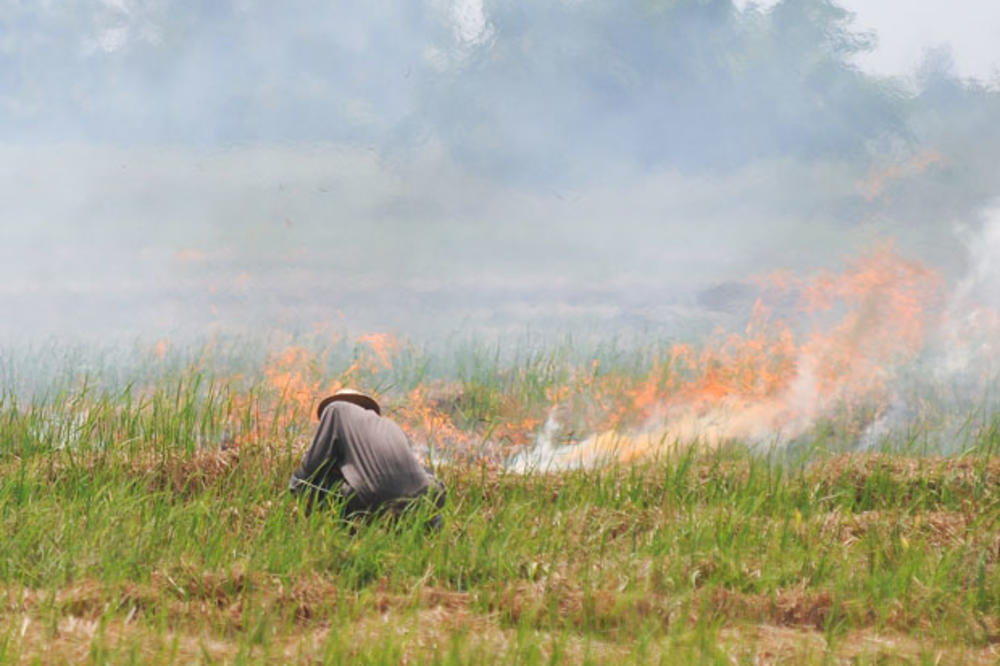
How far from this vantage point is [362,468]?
782 centimetres

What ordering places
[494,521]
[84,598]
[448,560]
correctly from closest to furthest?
[84,598] < [448,560] < [494,521]

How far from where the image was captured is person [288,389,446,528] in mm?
7762

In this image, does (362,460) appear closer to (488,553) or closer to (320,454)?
(320,454)

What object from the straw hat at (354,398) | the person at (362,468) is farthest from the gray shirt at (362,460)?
the straw hat at (354,398)

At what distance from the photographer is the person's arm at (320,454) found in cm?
795

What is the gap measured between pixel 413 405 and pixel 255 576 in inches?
274

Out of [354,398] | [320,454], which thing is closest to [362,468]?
[320,454]

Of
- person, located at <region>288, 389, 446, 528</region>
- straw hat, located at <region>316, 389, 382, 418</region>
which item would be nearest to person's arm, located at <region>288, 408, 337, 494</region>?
person, located at <region>288, 389, 446, 528</region>

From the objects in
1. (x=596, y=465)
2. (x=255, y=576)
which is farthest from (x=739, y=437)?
(x=255, y=576)

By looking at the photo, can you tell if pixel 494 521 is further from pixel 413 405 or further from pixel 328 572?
pixel 413 405

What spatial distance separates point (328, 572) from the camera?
6.52 meters

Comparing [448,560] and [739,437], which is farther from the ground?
[739,437]

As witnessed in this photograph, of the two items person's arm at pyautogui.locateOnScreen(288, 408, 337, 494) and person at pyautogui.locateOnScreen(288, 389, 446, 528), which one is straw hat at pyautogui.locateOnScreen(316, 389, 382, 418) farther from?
person's arm at pyautogui.locateOnScreen(288, 408, 337, 494)

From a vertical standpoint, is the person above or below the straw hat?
below
